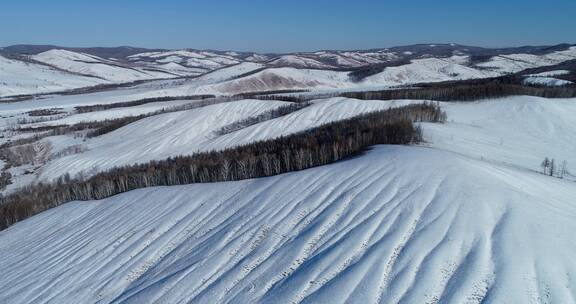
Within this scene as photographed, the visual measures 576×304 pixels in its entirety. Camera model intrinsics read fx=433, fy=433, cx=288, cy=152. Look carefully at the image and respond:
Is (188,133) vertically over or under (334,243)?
under

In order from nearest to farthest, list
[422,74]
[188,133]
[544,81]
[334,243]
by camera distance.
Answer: [334,243] < [188,133] < [544,81] < [422,74]

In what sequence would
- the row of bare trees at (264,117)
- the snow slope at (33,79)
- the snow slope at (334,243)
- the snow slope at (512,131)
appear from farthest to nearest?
the snow slope at (33,79)
the row of bare trees at (264,117)
the snow slope at (512,131)
the snow slope at (334,243)

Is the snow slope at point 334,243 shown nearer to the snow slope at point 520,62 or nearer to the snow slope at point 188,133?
the snow slope at point 188,133

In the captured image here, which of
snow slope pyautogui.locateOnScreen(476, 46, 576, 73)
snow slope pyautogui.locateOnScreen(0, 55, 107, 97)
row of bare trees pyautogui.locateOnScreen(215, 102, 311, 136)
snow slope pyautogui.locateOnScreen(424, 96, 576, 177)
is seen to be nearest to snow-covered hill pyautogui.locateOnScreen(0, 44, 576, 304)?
snow slope pyautogui.locateOnScreen(424, 96, 576, 177)

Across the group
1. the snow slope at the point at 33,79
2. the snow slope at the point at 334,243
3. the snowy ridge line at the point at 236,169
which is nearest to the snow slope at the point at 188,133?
the snowy ridge line at the point at 236,169

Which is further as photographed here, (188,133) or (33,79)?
(33,79)

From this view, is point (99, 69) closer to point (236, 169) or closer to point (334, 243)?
point (236, 169)

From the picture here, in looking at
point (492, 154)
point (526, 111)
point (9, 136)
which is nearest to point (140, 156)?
point (9, 136)

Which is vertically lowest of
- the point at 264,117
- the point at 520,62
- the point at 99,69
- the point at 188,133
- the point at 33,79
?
the point at 33,79

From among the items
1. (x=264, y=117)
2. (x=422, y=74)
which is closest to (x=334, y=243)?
(x=264, y=117)
